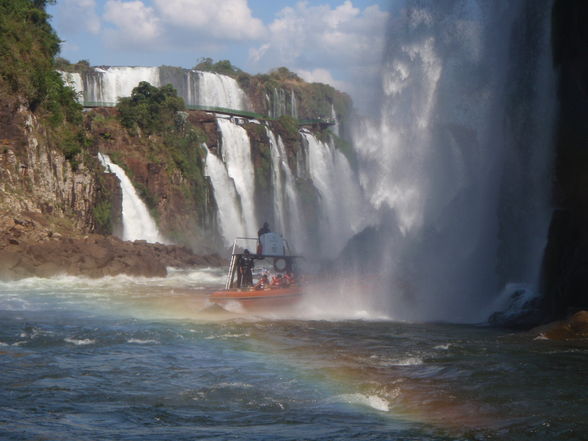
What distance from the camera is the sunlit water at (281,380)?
34.8 ft

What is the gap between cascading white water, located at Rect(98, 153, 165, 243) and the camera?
168ft

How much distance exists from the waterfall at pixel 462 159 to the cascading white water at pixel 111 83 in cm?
4020

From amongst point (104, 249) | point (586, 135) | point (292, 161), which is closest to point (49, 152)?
point (104, 249)

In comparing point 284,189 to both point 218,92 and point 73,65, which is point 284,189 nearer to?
point 218,92

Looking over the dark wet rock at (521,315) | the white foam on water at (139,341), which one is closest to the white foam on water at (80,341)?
the white foam on water at (139,341)

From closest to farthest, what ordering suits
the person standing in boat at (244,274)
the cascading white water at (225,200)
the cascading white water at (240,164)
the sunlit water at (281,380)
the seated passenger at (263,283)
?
the sunlit water at (281,380)
the seated passenger at (263,283)
the person standing in boat at (244,274)
the cascading white water at (225,200)
the cascading white water at (240,164)

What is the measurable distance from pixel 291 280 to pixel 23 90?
72.6 feet

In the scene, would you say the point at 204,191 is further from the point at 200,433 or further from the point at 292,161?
the point at 200,433

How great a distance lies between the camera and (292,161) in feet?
235

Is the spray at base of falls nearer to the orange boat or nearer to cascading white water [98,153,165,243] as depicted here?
cascading white water [98,153,165,243]

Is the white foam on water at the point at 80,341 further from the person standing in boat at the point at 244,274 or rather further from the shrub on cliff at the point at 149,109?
the shrub on cliff at the point at 149,109

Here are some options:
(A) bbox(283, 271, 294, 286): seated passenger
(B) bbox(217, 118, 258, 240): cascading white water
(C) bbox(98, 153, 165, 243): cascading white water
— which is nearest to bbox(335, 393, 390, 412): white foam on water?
(A) bbox(283, 271, 294, 286): seated passenger

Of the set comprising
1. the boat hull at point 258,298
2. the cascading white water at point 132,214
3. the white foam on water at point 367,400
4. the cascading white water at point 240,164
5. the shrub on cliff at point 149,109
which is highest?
Answer: the shrub on cliff at point 149,109

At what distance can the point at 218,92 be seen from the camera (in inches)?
3123
